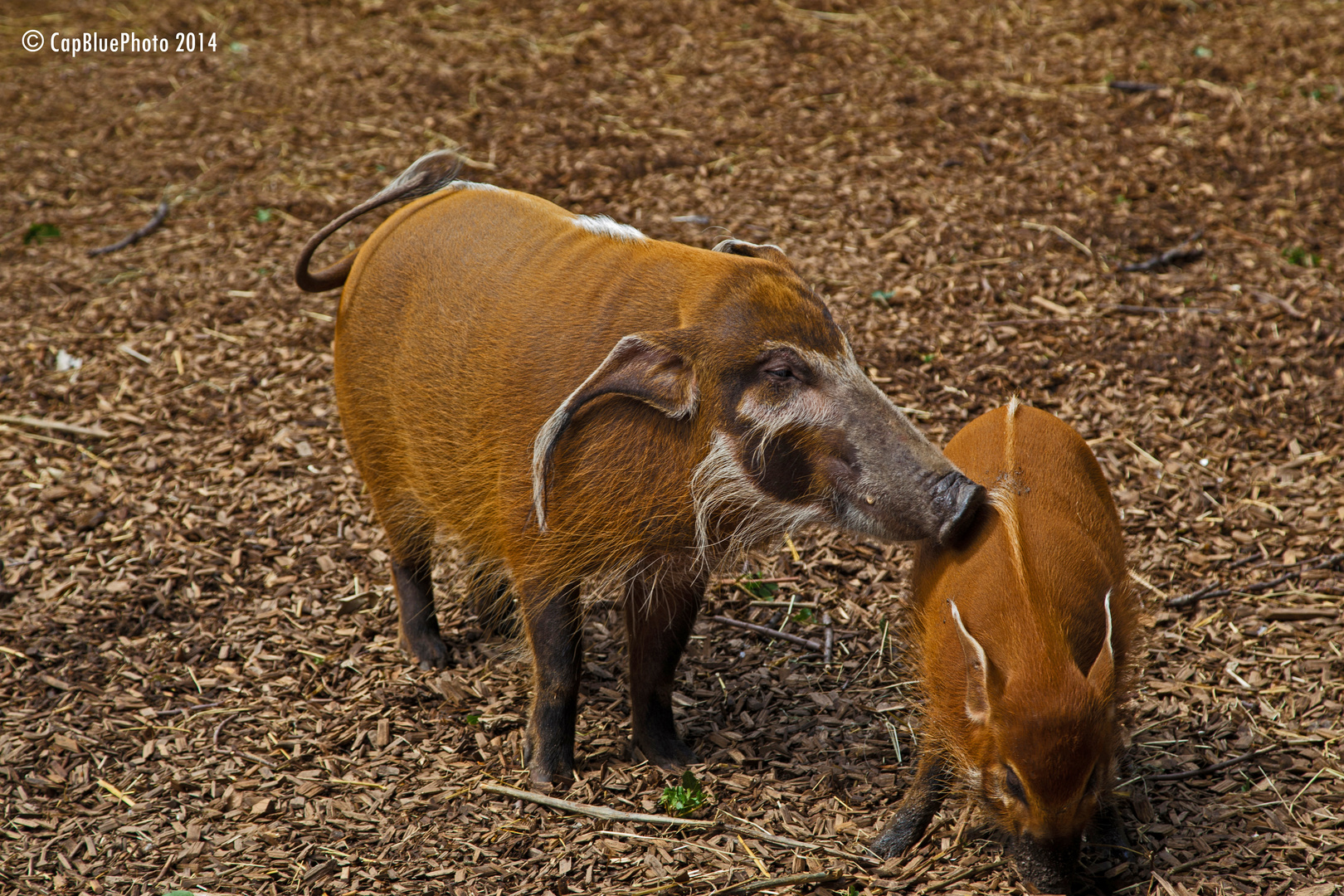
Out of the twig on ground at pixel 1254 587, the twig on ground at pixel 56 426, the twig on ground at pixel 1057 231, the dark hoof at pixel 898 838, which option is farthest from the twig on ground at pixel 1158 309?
the twig on ground at pixel 56 426

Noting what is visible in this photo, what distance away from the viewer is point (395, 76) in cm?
905

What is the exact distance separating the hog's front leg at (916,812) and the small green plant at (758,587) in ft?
4.56

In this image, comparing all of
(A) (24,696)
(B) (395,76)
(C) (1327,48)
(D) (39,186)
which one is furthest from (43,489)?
(C) (1327,48)

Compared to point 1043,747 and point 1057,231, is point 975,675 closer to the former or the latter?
point 1043,747

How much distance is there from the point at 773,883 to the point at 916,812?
518mm

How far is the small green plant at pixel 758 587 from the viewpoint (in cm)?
482

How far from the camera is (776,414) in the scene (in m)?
3.36

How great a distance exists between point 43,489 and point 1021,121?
666 cm

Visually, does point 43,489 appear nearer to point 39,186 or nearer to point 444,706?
point 444,706

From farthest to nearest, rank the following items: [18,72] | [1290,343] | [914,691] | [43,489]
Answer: [18,72] < [1290,343] < [43,489] < [914,691]

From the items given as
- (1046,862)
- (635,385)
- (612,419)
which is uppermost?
(635,385)

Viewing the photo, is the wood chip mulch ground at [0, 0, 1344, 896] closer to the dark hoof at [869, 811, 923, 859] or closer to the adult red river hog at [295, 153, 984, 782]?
the dark hoof at [869, 811, 923, 859]


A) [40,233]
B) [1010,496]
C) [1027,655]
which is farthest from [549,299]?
[40,233]
